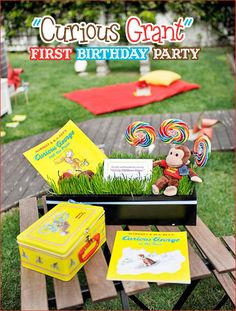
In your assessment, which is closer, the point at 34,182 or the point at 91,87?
the point at 34,182

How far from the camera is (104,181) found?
2.28 m

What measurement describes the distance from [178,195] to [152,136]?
398 mm

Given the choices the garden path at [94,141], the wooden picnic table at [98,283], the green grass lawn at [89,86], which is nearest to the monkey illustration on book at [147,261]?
the wooden picnic table at [98,283]

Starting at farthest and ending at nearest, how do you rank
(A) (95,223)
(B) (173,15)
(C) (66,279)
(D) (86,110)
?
1. (B) (173,15)
2. (D) (86,110)
3. (A) (95,223)
4. (C) (66,279)

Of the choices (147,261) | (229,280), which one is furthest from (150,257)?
(229,280)

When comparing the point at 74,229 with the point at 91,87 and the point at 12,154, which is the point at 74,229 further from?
the point at 91,87

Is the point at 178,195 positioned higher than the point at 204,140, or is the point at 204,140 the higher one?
the point at 204,140

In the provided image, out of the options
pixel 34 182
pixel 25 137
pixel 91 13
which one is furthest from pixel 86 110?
pixel 91 13

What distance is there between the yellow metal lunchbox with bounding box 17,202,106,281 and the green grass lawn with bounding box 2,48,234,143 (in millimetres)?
3608

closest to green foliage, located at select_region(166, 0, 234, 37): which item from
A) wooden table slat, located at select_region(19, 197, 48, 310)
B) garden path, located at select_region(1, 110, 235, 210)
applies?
garden path, located at select_region(1, 110, 235, 210)

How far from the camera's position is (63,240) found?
6.26 feet

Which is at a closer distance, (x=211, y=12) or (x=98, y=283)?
(x=98, y=283)

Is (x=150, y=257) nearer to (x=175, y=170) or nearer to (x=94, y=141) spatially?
(x=175, y=170)

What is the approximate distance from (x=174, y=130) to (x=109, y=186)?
45 cm
